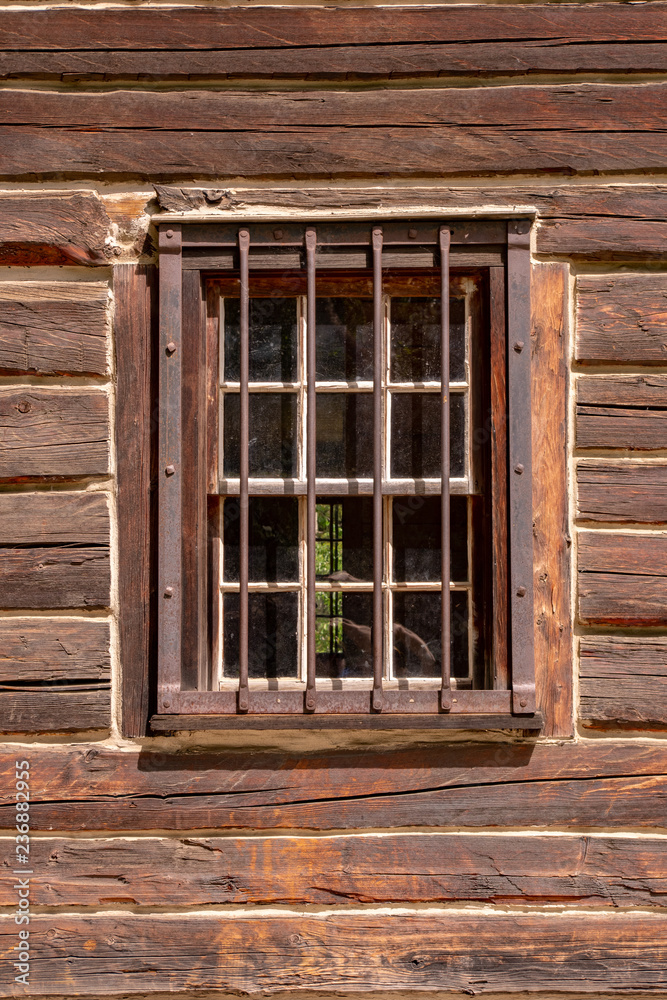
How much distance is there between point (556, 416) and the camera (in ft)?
6.28

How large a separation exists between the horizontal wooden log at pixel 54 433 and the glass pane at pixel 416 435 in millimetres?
865

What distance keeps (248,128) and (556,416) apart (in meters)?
1.24

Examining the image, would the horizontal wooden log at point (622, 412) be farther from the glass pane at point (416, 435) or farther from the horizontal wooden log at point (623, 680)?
the horizontal wooden log at point (623, 680)

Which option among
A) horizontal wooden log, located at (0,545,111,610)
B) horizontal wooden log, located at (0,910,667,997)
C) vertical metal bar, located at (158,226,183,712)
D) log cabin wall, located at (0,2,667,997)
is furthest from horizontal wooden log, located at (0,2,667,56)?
horizontal wooden log, located at (0,910,667,997)

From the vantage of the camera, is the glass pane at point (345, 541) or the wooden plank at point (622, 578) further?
the glass pane at point (345, 541)

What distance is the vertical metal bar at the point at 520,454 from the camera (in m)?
1.85

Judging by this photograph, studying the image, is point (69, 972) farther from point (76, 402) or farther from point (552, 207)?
point (552, 207)

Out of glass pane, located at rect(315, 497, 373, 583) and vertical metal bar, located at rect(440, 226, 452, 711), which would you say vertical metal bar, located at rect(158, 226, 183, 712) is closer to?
glass pane, located at rect(315, 497, 373, 583)

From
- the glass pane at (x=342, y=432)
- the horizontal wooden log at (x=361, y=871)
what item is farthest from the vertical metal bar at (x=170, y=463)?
the horizontal wooden log at (x=361, y=871)

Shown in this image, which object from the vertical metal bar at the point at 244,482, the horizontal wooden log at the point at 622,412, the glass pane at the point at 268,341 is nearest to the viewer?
the vertical metal bar at the point at 244,482

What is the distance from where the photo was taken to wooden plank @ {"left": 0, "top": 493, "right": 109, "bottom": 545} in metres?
1.91

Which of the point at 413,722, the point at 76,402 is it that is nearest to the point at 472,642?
the point at 413,722

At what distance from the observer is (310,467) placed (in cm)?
184

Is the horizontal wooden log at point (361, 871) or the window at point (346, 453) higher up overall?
the window at point (346, 453)
